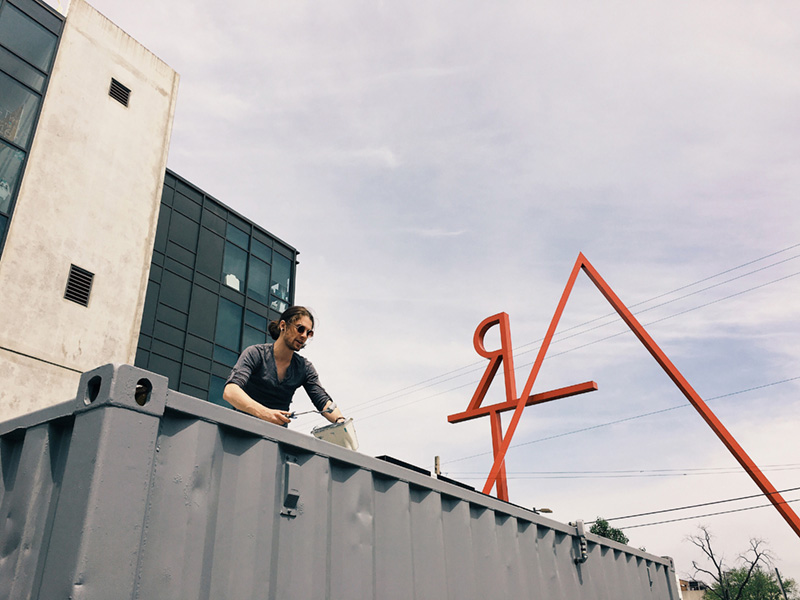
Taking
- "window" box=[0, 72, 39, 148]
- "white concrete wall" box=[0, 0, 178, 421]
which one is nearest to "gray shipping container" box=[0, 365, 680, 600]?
"white concrete wall" box=[0, 0, 178, 421]

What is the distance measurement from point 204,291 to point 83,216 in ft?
20.0

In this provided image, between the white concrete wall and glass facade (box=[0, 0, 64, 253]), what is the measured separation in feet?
0.73

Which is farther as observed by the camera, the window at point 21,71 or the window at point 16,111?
the window at point 21,71

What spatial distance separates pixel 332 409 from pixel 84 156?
14.3 metres

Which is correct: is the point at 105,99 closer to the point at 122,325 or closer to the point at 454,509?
the point at 122,325

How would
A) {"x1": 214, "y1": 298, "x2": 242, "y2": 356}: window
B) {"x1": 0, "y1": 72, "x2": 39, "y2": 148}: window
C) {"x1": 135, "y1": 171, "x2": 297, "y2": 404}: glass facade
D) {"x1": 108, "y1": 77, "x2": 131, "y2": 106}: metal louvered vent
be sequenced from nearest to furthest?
{"x1": 0, "y1": 72, "x2": 39, "y2": 148}: window < {"x1": 108, "y1": 77, "x2": 131, "y2": 106}: metal louvered vent < {"x1": 135, "y1": 171, "x2": 297, "y2": 404}: glass facade < {"x1": 214, "y1": 298, "x2": 242, "y2": 356}: window

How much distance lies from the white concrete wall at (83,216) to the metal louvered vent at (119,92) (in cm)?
17

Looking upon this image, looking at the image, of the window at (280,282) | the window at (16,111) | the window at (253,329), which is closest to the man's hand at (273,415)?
the window at (16,111)

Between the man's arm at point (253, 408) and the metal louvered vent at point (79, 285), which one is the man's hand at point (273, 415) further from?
the metal louvered vent at point (79, 285)

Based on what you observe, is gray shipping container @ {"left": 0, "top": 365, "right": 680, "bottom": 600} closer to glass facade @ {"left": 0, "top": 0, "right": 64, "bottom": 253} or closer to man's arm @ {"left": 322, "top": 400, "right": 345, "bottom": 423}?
man's arm @ {"left": 322, "top": 400, "right": 345, "bottom": 423}

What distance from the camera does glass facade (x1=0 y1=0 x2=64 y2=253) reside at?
13.7 m

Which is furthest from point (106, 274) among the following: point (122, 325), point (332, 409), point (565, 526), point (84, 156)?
point (565, 526)

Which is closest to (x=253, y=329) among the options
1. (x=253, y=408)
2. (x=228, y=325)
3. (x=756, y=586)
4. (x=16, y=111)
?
(x=228, y=325)

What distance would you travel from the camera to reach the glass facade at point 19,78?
13.7 meters
